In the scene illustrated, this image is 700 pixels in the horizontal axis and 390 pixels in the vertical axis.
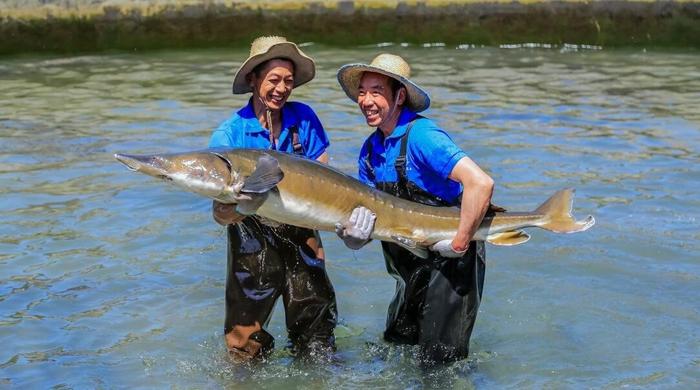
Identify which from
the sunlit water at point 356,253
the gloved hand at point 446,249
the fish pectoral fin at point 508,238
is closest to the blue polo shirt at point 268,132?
the gloved hand at point 446,249

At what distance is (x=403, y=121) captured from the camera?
17.8 ft

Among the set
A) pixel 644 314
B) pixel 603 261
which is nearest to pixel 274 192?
A: pixel 644 314

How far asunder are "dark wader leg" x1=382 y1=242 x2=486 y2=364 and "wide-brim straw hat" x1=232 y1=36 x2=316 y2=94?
1.10 meters

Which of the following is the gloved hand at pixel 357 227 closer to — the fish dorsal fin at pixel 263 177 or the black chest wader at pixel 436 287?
the black chest wader at pixel 436 287

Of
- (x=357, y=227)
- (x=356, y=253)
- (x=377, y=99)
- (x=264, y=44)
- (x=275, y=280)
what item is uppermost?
(x=264, y=44)

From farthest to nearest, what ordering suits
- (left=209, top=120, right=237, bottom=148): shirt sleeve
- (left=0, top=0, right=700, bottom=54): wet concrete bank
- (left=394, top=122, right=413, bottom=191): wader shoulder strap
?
(left=0, top=0, right=700, bottom=54): wet concrete bank < (left=209, top=120, right=237, bottom=148): shirt sleeve < (left=394, top=122, right=413, bottom=191): wader shoulder strap

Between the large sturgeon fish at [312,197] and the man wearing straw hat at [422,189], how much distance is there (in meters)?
0.10

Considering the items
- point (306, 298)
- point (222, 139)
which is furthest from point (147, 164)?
point (306, 298)

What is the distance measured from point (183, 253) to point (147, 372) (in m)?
2.25

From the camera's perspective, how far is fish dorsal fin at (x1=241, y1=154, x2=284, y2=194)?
499cm

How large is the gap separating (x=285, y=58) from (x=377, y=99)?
24.0 inches

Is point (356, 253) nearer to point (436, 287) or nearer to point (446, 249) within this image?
point (436, 287)

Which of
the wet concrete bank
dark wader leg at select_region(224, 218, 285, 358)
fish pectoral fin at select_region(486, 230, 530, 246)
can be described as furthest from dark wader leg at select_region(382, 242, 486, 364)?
the wet concrete bank

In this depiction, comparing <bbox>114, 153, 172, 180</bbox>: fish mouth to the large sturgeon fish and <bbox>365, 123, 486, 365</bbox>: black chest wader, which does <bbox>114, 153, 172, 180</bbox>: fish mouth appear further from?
<bbox>365, 123, 486, 365</bbox>: black chest wader
